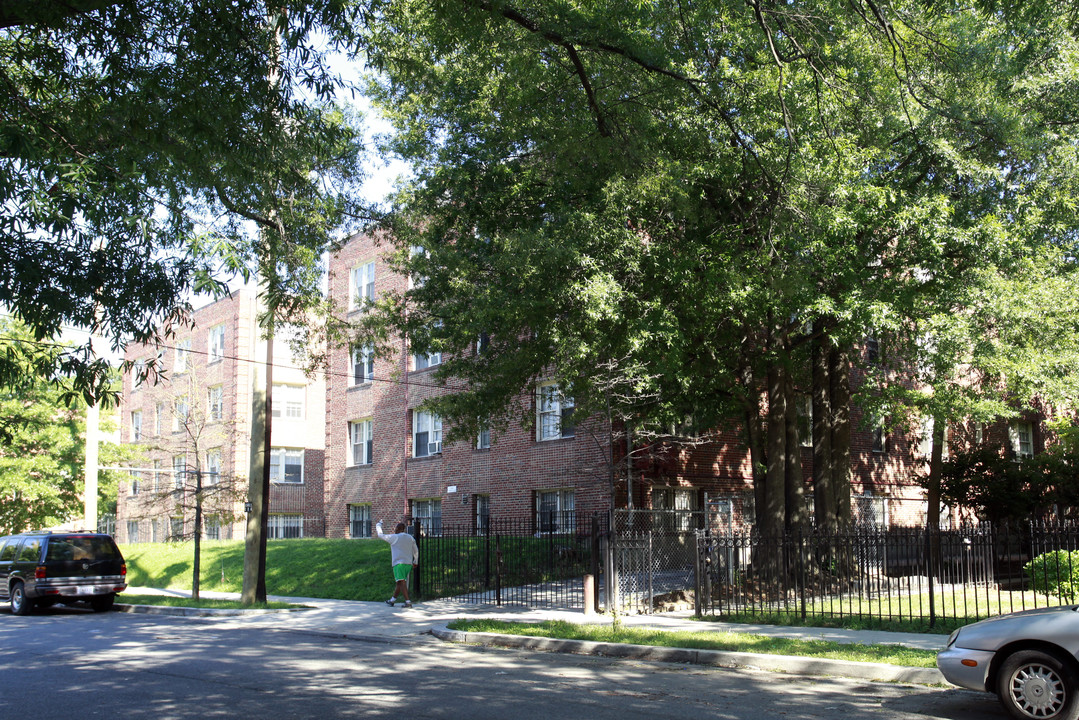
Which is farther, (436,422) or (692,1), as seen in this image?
(436,422)

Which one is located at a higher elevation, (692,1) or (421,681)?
(692,1)

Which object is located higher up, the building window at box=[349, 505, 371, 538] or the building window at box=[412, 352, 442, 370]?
the building window at box=[412, 352, 442, 370]

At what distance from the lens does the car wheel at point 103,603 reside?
19859mm

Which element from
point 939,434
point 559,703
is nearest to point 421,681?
point 559,703

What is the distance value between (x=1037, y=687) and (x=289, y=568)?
20.0 m

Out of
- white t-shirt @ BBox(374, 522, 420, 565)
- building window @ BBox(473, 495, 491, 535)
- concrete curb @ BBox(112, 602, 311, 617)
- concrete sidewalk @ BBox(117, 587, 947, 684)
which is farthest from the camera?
building window @ BBox(473, 495, 491, 535)

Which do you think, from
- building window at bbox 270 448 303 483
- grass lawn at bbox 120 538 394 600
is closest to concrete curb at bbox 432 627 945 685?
grass lawn at bbox 120 538 394 600

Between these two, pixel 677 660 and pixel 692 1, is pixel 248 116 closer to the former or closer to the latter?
pixel 692 1

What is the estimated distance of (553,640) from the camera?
12477mm

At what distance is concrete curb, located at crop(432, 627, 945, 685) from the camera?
950 centimetres

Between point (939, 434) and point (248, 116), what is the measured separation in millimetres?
19242

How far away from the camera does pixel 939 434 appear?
22.5 metres

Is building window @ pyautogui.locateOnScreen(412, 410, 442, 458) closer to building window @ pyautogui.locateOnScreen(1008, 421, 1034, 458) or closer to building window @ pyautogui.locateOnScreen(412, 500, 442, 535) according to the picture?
building window @ pyautogui.locateOnScreen(412, 500, 442, 535)

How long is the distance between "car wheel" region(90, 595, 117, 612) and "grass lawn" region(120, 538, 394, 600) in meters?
3.84
